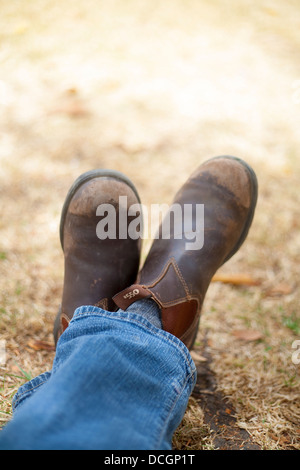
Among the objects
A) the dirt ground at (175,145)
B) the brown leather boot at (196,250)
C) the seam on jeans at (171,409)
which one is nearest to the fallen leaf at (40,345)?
the dirt ground at (175,145)

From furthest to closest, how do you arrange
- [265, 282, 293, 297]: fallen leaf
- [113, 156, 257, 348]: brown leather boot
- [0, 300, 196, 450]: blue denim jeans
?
Result: [265, 282, 293, 297]: fallen leaf → [113, 156, 257, 348]: brown leather boot → [0, 300, 196, 450]: blue denim jeans

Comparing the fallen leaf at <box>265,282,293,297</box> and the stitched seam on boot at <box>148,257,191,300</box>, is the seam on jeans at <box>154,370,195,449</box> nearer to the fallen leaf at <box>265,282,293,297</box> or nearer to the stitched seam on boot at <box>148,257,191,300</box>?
the stitched seam on boot at <box>148,257,191,300</box>

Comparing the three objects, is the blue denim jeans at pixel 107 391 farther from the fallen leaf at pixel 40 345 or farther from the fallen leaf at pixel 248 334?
the fallen leaf at pixel 248 334

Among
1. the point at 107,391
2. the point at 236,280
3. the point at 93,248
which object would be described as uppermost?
the point at 107,391

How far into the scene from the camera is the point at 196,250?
1.13 m

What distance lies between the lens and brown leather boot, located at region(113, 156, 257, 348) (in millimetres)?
984

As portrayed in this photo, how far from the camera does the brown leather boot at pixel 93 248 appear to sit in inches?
41.2

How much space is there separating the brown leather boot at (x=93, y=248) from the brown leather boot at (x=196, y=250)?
Answer: 7 cm

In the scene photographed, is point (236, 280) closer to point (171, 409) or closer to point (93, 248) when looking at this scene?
point (93, 248)

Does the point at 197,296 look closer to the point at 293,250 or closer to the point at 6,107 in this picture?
the point at 293,250

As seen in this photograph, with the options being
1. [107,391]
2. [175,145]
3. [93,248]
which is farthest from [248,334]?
[175,145]

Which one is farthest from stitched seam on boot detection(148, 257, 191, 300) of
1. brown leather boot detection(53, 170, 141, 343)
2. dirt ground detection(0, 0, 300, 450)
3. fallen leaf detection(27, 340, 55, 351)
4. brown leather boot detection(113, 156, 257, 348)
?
fallen leaf detection(27, 340, 55, 351)

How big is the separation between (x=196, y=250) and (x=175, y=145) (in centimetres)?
90

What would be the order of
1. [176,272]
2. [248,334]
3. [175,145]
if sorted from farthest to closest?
[175,145] < [248,334] < [176,272]
